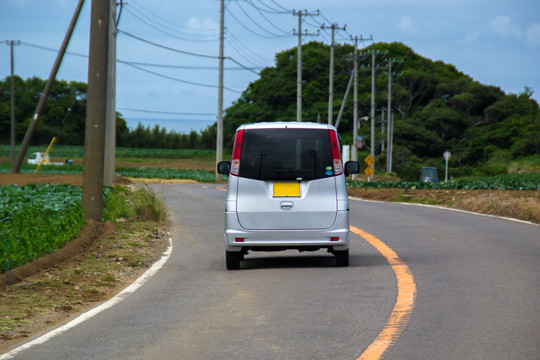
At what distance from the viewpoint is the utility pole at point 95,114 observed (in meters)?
14.7

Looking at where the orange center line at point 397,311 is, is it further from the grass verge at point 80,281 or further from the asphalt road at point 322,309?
the grass verge at point 80,281

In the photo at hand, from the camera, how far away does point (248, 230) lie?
10297 mm

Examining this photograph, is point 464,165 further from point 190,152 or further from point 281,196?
point 281,196

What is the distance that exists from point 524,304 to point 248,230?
12.8ft

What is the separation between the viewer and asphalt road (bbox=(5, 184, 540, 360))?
6012 millimetres

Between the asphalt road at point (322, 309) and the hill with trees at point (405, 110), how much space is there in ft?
229

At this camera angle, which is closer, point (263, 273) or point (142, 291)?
point (142, 291)

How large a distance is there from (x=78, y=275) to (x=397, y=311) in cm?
479

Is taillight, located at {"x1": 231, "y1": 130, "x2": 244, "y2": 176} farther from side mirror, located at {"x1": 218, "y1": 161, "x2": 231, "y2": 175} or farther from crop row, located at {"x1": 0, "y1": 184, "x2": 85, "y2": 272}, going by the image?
crop row, located at {"x1": 0, "y1": 184, "x2": 85, "y2": 272}

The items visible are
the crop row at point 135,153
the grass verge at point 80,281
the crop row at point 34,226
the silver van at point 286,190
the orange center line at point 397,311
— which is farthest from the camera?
the crop row at point 135,153

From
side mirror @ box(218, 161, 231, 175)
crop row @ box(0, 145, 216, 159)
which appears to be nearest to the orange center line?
side mirror @ box(218, 161, 231, 175)

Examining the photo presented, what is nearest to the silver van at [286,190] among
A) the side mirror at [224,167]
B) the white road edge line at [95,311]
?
the side mirror at [224,167]

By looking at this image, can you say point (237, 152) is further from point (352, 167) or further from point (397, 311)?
point (397, 311)

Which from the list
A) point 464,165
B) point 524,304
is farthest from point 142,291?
point 464,165
